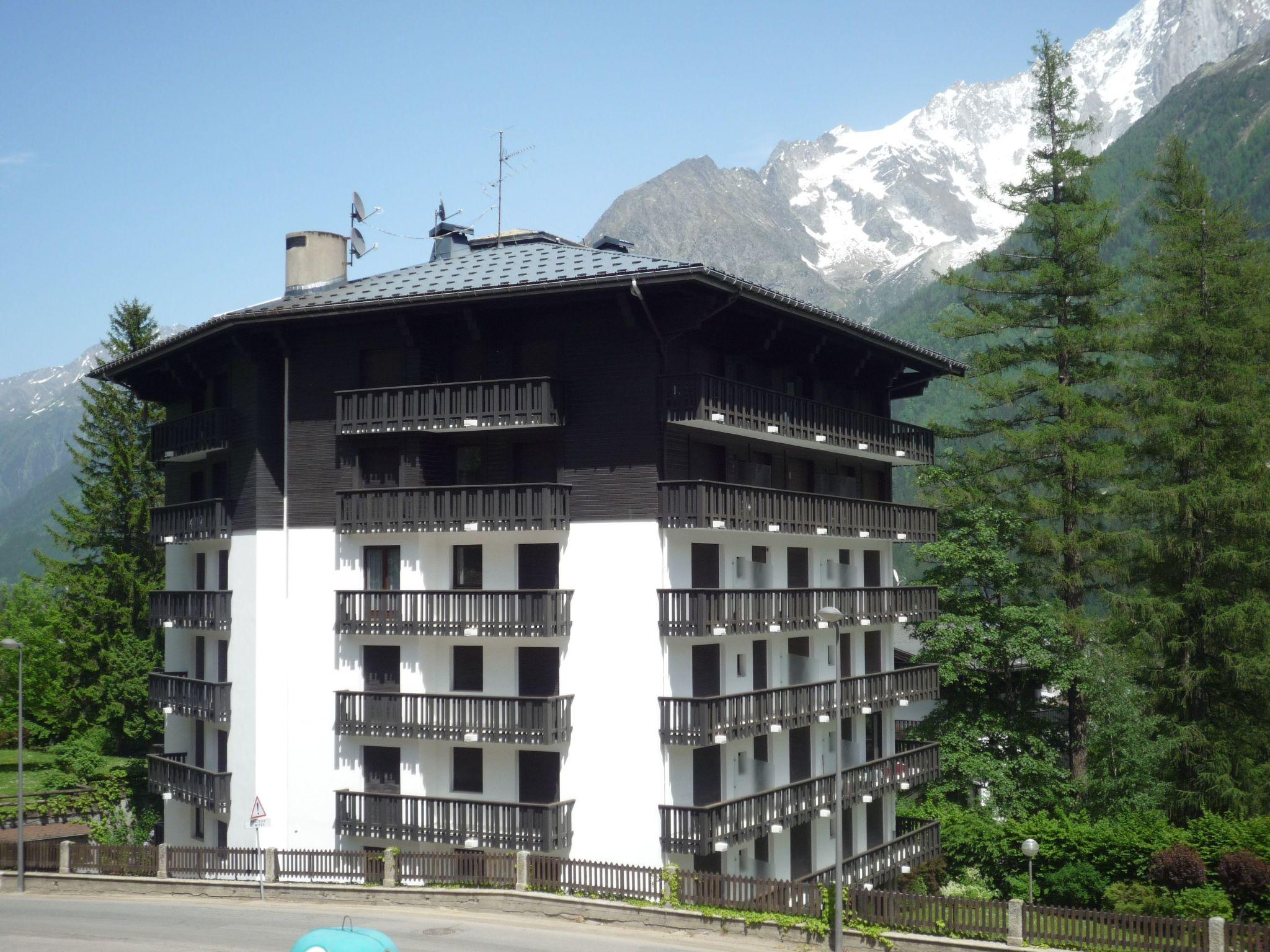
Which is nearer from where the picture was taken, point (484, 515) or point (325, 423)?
point (484, 515)

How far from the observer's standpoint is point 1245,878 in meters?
35.8

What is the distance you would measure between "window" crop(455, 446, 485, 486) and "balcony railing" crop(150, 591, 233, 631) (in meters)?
8.47

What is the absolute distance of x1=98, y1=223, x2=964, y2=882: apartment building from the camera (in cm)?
3409

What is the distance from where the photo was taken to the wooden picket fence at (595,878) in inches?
1266

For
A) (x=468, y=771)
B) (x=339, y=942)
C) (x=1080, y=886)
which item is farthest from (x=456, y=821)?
(x=339, y=942)

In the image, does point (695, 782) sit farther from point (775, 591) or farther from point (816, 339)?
point (816, 339)

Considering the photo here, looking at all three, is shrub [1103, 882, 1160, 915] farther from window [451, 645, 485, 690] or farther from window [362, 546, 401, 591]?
window [362, 546, 401, 591]

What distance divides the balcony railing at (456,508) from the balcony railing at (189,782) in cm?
917

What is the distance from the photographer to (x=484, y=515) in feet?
115

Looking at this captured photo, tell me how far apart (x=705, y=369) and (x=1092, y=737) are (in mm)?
19877

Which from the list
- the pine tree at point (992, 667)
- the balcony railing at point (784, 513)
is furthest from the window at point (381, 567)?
the pine tree at point (992, 667)

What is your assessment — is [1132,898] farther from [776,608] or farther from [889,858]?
[776,608]

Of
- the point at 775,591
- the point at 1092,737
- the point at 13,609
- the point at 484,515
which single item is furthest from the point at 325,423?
the point at 13,609

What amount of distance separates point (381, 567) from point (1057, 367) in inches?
1171
